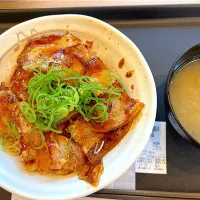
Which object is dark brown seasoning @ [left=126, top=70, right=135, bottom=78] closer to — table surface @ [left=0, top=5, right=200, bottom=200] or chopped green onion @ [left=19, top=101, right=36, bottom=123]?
table surface @ [left=0, top=5, right=200, bottom=200]

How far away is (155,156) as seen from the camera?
1.64m

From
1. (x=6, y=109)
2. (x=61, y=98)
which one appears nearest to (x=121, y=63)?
(x=61, y=98)

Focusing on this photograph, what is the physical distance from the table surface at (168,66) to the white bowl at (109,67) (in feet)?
0.79

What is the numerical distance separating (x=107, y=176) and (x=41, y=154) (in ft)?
1.07

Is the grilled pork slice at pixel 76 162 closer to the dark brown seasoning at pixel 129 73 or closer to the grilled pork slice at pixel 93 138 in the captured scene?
the grilled pork slice at pixel 93 138

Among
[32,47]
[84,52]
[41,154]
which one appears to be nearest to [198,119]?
[84,52]

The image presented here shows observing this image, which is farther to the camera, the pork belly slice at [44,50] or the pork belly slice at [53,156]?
the pork belly slice at [44,50]

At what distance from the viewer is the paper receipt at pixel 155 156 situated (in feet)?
5.29

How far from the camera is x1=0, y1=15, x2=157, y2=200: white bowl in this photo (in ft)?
4.54

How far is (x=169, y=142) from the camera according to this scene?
5.50 ft

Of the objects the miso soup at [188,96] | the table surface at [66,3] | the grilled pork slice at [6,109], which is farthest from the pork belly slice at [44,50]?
the miso soup at [188,96]

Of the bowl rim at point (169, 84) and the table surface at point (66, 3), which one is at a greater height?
the table surface at point (66, 3)

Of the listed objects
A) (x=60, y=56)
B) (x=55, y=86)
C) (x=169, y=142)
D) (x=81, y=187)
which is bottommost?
(x=81, y=187)

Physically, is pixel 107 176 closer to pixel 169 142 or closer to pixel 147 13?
pixel 169 142
